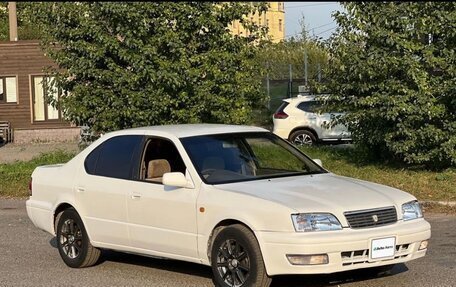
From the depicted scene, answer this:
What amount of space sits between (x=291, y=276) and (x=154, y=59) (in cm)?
688

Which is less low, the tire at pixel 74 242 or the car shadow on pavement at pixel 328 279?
the tire at pixel 74 242

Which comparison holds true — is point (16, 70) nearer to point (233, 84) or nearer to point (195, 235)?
point (233, 84)

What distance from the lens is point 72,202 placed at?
8.58 meters

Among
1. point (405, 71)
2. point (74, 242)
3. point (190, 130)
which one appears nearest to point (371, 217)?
point (190, 130)

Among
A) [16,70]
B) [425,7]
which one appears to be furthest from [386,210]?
[16,70]

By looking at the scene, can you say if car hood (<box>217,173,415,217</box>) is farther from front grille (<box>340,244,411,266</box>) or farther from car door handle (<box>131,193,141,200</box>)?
car door handle (<box>131,193,141,200</box>)

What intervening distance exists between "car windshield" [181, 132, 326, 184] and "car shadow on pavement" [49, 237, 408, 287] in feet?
3.33

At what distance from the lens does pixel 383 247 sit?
267 inches

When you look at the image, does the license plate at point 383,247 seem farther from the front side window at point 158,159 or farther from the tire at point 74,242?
the tire at point 74,242

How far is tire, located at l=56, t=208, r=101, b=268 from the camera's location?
8531mm

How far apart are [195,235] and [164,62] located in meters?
6.91

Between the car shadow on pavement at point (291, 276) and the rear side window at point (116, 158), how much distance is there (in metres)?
1.12

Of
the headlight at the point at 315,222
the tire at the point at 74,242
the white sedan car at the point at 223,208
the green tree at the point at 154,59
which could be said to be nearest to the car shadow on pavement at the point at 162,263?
the tire at the point at 74,242

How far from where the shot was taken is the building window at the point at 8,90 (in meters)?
29.0
